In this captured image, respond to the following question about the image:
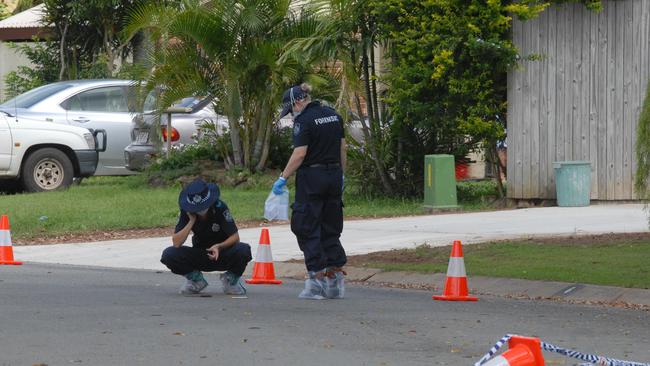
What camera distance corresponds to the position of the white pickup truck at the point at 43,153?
65.1 feet

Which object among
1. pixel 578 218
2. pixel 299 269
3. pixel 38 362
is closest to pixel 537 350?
pixel 38 362

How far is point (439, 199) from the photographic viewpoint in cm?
1784

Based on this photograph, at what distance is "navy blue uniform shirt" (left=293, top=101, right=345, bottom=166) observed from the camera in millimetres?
10617

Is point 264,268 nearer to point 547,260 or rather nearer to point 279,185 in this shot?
point 279,185

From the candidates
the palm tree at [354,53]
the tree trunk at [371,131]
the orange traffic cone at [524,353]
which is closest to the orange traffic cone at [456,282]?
the orange traffic cone at [524,353]

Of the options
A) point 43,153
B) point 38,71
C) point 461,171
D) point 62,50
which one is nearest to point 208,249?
point 43,153

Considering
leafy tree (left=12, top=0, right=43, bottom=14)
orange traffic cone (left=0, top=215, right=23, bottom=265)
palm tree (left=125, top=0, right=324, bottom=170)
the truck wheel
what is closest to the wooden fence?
palm tree (left=125, top=0, right=324, bottom=170)

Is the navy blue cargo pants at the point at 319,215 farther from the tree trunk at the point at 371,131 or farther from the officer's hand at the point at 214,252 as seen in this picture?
the tree trunk at the point at 371,131

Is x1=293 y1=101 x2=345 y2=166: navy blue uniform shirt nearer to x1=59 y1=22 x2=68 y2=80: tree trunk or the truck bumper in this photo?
the truck bumper

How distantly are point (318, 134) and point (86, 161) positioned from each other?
1039cm

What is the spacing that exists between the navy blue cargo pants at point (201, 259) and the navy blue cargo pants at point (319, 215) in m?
0.50

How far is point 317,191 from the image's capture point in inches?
416

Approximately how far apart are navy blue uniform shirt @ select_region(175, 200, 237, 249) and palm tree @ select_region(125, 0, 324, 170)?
946cm

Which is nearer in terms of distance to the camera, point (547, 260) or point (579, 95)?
Result: point (547, 260)
